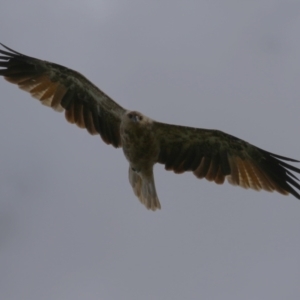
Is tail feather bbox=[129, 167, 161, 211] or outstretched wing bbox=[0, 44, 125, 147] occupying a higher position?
outstretched wing bbox=[0, 44, 125, 147]

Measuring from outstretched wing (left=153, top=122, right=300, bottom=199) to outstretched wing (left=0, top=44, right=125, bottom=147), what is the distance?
0.91 meters

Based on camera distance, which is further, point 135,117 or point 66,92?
point 66,92

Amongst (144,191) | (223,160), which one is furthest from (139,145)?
(223,160)

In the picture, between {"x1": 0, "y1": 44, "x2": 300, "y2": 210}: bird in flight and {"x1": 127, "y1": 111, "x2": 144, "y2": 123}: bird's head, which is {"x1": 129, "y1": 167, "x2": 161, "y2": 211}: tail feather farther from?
{"x1": 127, "y1": 111, "x2": 144, "y2": 123}: bird's head

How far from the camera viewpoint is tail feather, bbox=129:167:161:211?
44.4 ft

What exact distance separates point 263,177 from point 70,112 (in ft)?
10.3

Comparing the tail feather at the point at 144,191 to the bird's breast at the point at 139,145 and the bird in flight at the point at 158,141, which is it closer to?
the bird in flight at the point at 158,141

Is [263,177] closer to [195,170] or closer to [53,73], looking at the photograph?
[195,170]

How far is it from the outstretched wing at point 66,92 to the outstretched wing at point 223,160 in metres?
0.91

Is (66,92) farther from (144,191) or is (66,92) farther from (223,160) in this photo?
(223,160)

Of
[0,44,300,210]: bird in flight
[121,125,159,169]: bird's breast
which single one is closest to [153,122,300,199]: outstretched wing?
[0,44,300,210]: bird in flight

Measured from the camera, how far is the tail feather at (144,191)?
13523 mm

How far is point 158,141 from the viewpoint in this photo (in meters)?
13.2

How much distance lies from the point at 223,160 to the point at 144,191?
1311mm
